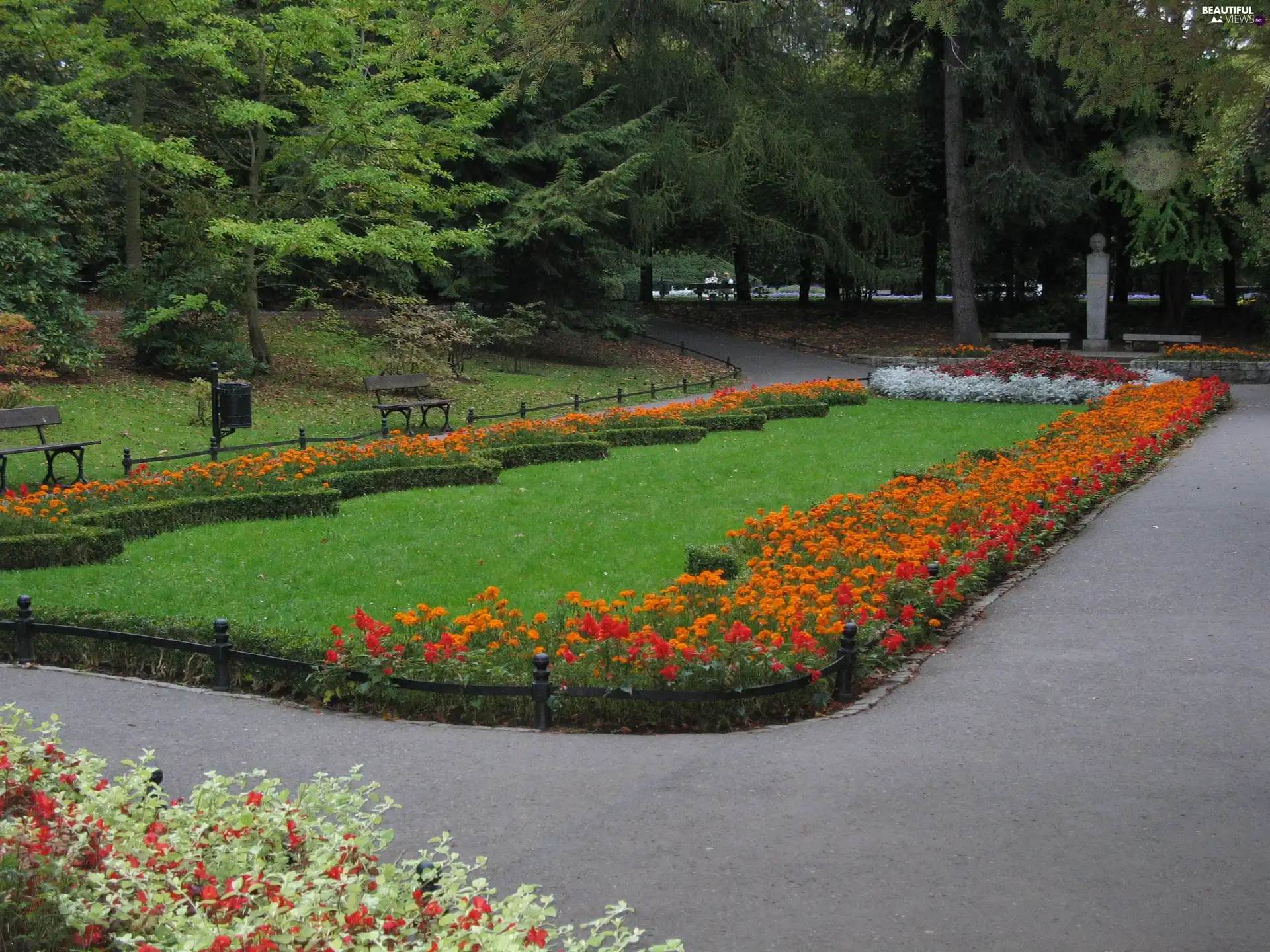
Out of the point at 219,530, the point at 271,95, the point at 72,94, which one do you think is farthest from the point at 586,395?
the point at 219,530

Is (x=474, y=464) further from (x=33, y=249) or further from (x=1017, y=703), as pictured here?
(x=33, y=249)

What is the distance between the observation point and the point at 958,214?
32188 millimetres

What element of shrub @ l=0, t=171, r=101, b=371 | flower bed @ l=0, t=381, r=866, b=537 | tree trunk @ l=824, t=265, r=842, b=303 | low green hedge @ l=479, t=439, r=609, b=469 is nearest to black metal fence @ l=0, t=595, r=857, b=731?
flower bed @ l=0, t=381, r=866, b=537

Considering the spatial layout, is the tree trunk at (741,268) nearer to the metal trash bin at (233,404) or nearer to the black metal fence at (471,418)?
the black metal fence at (471,418)

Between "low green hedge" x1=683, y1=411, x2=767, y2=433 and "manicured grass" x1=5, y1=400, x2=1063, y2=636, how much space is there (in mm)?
2320

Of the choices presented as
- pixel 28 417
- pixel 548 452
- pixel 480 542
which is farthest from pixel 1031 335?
pixel 28 417

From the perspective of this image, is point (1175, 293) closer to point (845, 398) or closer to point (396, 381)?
point (845, 398)

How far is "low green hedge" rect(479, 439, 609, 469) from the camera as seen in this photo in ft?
50.2

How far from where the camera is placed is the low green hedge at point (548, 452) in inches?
603

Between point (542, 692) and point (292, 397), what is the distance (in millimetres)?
16282

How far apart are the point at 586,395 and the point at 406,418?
280 inches

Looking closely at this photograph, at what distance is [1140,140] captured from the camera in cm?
3105

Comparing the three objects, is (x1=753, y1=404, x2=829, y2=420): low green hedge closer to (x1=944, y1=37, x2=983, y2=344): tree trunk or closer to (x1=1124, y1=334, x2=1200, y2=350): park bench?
(x1=944, y1=37, x2=983, y2=344): tree trunk

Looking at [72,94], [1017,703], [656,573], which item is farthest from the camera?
[72,94]
